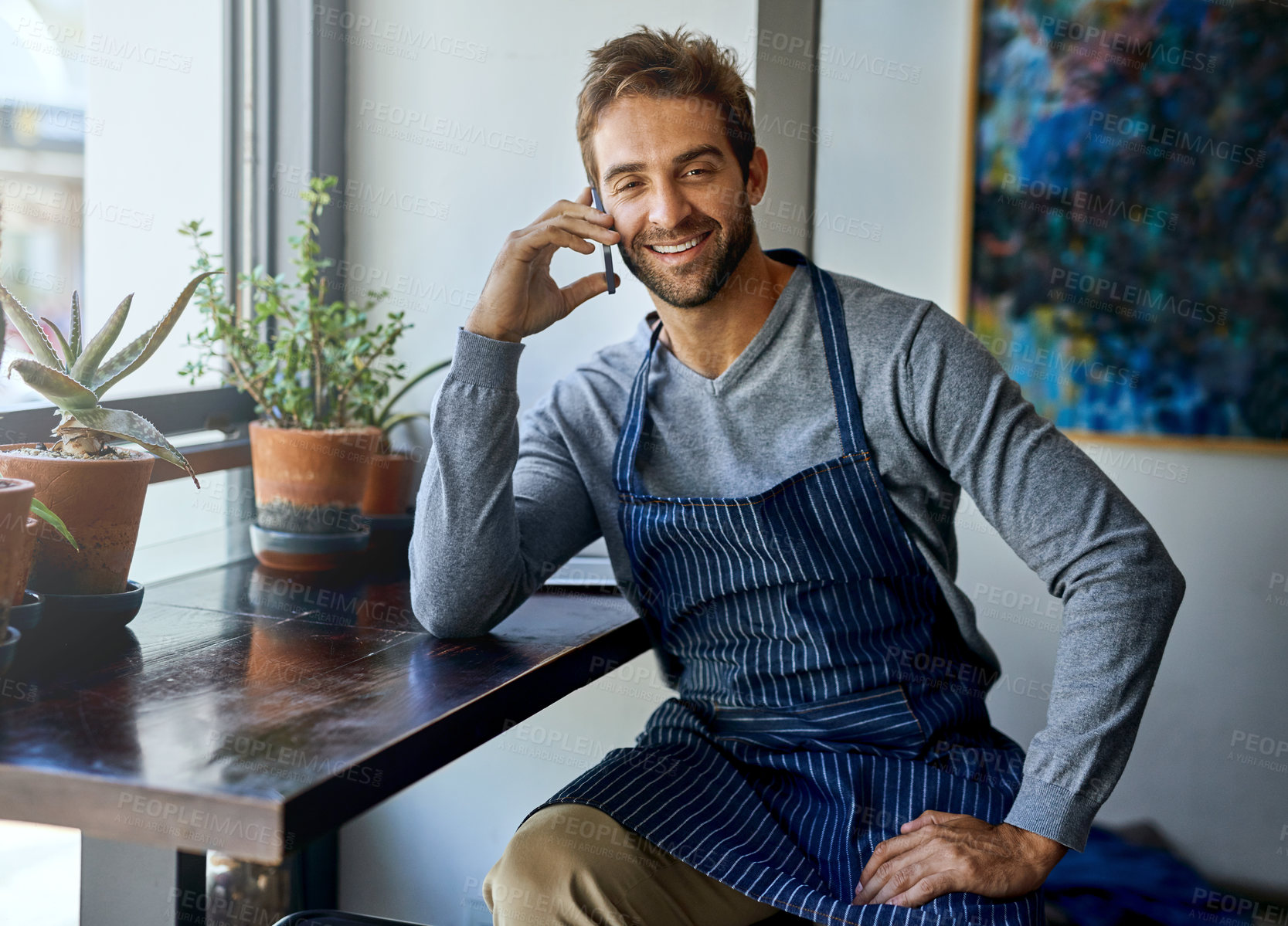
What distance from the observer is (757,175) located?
1.68m

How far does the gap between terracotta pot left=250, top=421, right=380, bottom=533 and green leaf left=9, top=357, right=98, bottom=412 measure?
16.5 inches

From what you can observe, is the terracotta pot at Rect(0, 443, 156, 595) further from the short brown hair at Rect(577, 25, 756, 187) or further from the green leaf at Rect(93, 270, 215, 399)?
the short brown hair at Rect(577, 25, 756, 187)

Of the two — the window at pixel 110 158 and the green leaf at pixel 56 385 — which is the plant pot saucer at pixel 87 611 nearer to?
the green leaf at pixel 56 385

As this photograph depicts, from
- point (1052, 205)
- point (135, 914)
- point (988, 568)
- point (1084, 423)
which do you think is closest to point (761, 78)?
point (1052, 205)

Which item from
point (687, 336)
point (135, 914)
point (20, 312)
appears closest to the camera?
point (20, 312)

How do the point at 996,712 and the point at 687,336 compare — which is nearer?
the point at 687,336

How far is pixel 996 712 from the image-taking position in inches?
87.2

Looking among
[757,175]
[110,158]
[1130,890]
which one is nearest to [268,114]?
[110,158]

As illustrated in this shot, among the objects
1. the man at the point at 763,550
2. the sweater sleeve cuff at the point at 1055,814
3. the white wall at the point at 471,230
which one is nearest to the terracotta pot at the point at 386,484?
the white wall at the point at 471,230

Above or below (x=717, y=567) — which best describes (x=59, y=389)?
above

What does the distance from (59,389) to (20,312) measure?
10cm

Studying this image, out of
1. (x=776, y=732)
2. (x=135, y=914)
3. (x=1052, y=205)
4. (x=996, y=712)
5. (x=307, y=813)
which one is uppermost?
(x=1052, y=205)

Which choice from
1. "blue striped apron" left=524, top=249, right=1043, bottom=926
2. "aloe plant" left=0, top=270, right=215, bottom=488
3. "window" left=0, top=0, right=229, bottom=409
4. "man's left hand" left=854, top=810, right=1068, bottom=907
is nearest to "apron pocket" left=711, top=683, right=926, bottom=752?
"blue striped apron" left=524, top=249, right=1043, bottom=926

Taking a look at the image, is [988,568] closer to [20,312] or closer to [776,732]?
[776,732]
